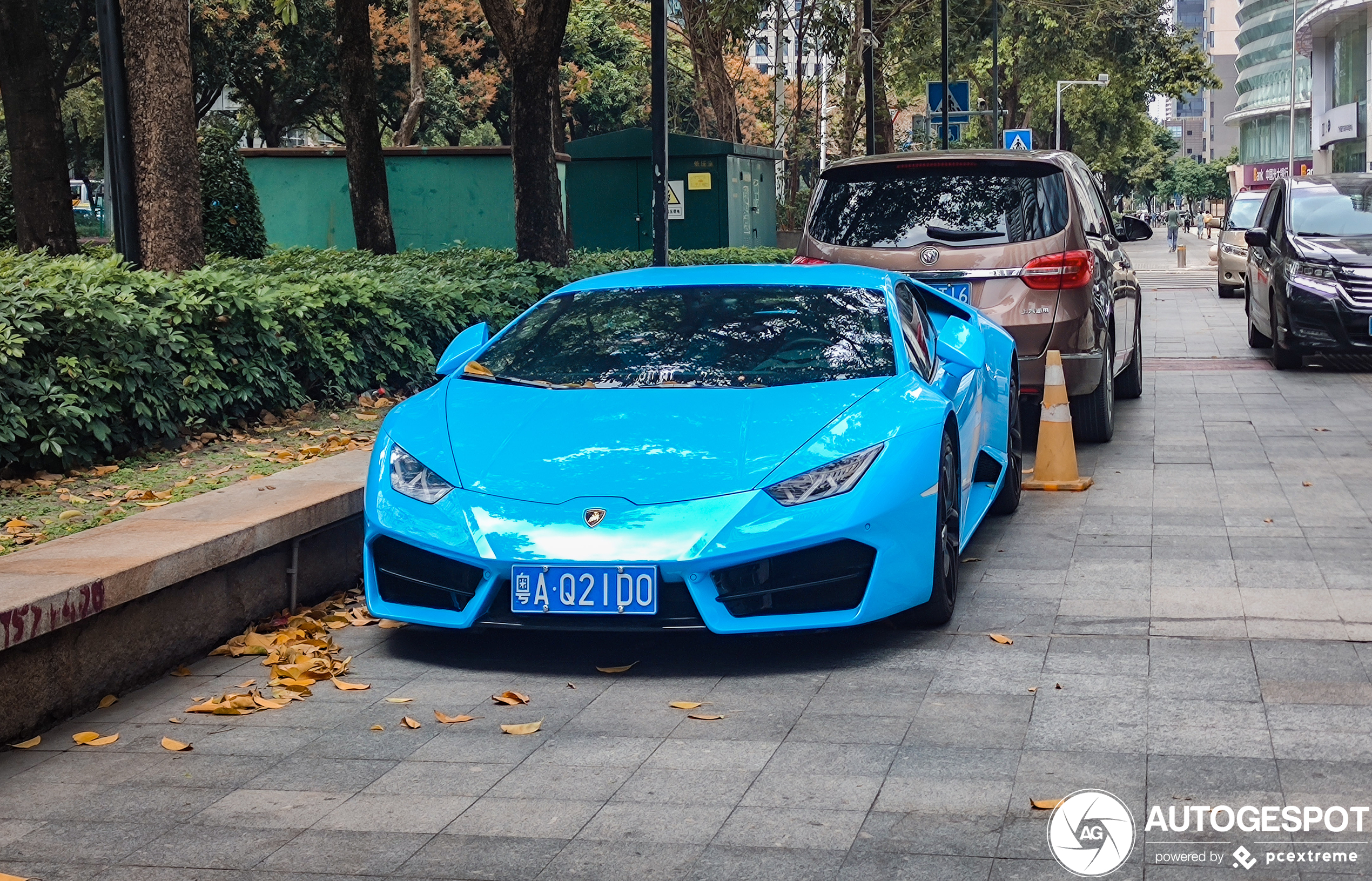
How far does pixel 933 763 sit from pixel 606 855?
3.37 ft

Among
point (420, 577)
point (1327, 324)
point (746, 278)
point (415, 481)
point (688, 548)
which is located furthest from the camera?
→ point (1327, 324)

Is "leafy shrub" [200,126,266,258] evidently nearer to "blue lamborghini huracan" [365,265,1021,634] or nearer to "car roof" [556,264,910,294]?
"car roof" [556,264,910,294]

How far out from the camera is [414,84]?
103 feet

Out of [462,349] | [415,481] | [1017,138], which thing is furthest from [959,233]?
[1017,138]

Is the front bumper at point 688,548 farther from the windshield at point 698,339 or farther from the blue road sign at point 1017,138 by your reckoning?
the blue road sign at point 1017,138

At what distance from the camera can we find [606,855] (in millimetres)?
3729

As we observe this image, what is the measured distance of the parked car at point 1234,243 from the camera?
2497 centimetres

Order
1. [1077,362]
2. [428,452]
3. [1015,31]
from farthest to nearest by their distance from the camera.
Answer: [1015,31], [1077,362], [428,452]

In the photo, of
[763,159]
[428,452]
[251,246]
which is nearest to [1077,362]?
[428,452]

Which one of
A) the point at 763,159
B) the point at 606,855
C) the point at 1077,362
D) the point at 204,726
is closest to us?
the point at 606,855

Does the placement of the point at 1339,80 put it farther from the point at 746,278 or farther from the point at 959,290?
the point at 746,278

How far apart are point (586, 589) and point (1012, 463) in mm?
3520

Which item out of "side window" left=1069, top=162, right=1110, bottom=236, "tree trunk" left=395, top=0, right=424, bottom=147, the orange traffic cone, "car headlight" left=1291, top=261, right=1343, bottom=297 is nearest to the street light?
"tree trunk" left=395, top=0, right=424, bottom=147

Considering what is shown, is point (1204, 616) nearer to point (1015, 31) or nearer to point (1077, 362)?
point (1077, 362)
